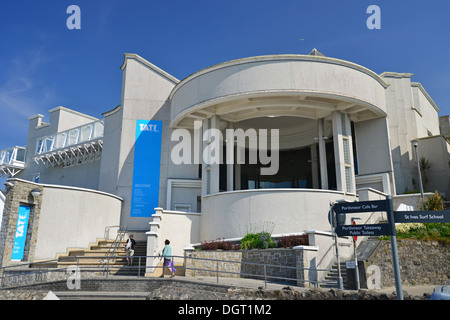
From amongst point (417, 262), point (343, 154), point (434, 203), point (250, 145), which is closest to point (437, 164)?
point (434, 203)

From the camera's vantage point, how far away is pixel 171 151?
24.9m

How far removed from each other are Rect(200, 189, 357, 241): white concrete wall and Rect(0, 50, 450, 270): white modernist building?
0.05 metres

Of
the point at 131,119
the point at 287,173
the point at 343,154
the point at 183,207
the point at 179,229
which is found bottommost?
the point at 179,229

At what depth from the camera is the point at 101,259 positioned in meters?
18.0

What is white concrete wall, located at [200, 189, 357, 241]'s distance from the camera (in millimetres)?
18625

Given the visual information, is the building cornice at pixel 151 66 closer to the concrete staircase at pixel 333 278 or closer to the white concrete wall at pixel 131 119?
the white concrete wall at pixel 131 119

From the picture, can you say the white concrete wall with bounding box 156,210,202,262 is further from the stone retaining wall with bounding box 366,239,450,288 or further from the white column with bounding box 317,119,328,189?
the stone retaining wall with bounding box 366,239,450,288

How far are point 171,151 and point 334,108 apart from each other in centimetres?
1042

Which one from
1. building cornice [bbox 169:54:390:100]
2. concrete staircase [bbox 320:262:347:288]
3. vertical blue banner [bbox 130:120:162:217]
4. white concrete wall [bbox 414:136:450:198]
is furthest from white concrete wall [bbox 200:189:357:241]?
white concrete wall [bbox 414:136:450:198]

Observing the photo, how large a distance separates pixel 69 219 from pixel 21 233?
2597mm

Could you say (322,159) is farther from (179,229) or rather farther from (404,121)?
(404,121)

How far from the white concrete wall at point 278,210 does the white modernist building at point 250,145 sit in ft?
0.16

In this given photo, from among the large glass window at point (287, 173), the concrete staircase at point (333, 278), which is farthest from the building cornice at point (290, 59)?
the concrete staircase at point (333, 278)

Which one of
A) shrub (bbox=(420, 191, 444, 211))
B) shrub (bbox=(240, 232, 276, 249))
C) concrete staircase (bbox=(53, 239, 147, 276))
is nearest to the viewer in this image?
shrub (bbox=(240, 232, 276, 249))
